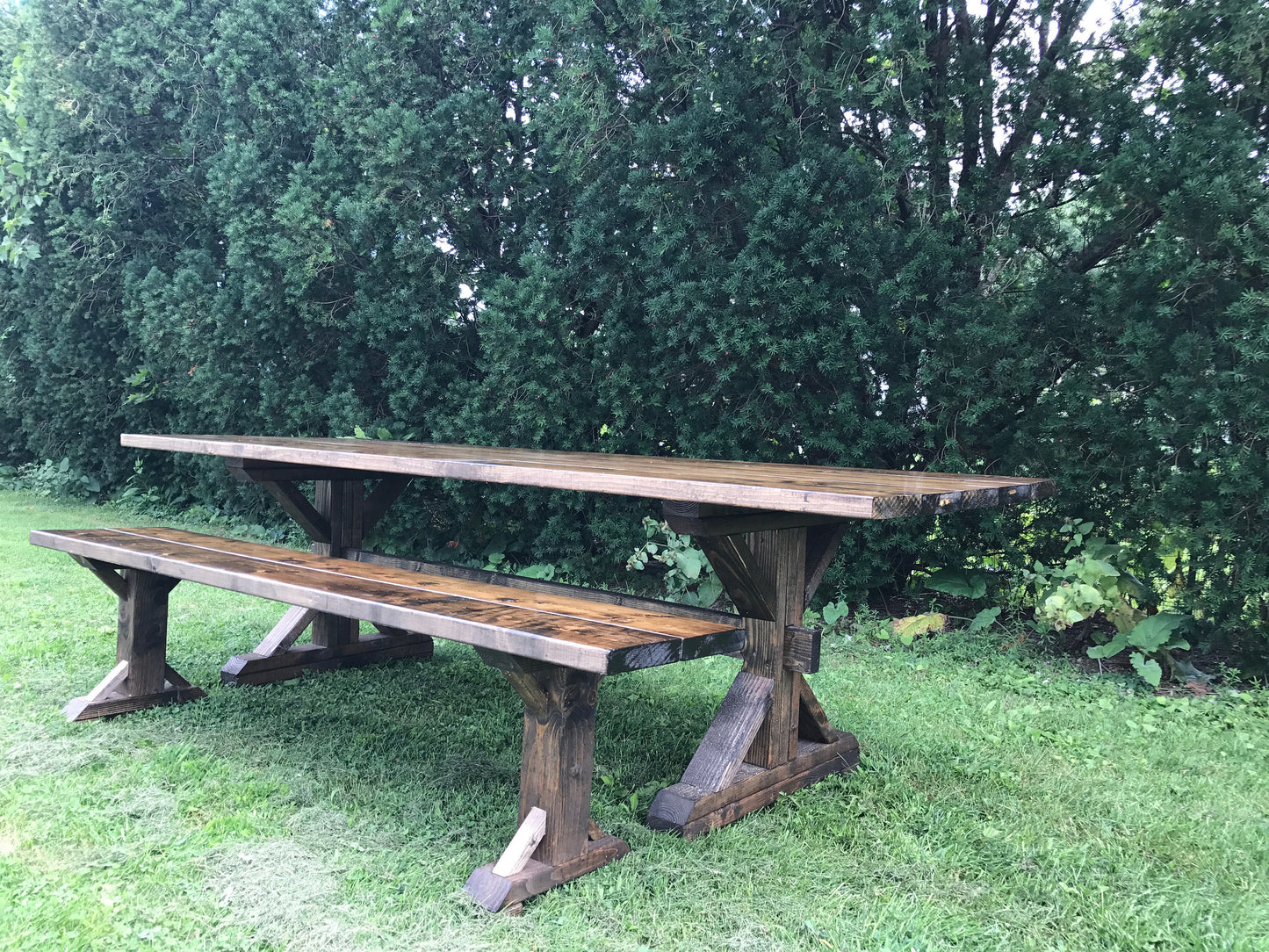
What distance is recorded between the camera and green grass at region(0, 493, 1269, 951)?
81.6 inches

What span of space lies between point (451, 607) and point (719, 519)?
29.9 inches

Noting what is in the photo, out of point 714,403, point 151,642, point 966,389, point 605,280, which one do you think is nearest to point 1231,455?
point 966,389

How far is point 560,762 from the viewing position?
2.25 m

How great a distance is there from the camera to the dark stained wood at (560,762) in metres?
2.26

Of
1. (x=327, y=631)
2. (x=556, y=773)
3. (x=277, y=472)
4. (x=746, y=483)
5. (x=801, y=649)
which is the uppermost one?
(x=746, y=483)

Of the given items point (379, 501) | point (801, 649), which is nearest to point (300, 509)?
point (379, 501)

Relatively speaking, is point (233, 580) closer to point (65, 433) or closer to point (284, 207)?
point (284, 207)

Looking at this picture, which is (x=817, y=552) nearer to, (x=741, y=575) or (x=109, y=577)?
(x=741, y=575)

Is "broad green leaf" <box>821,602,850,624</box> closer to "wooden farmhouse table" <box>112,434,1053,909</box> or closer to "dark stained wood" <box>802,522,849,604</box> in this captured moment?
"wooden farmhouse table" <box>112,434,1053,909</box>

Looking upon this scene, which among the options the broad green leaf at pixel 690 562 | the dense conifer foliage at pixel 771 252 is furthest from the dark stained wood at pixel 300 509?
the broad green leaf at pixel 690 562

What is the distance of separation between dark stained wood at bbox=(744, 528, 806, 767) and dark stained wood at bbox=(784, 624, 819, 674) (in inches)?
0.7

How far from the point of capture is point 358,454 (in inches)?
126

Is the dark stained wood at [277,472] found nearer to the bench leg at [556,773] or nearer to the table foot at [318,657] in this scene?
the table foot at [318,657]

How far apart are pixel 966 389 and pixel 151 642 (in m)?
3.88
